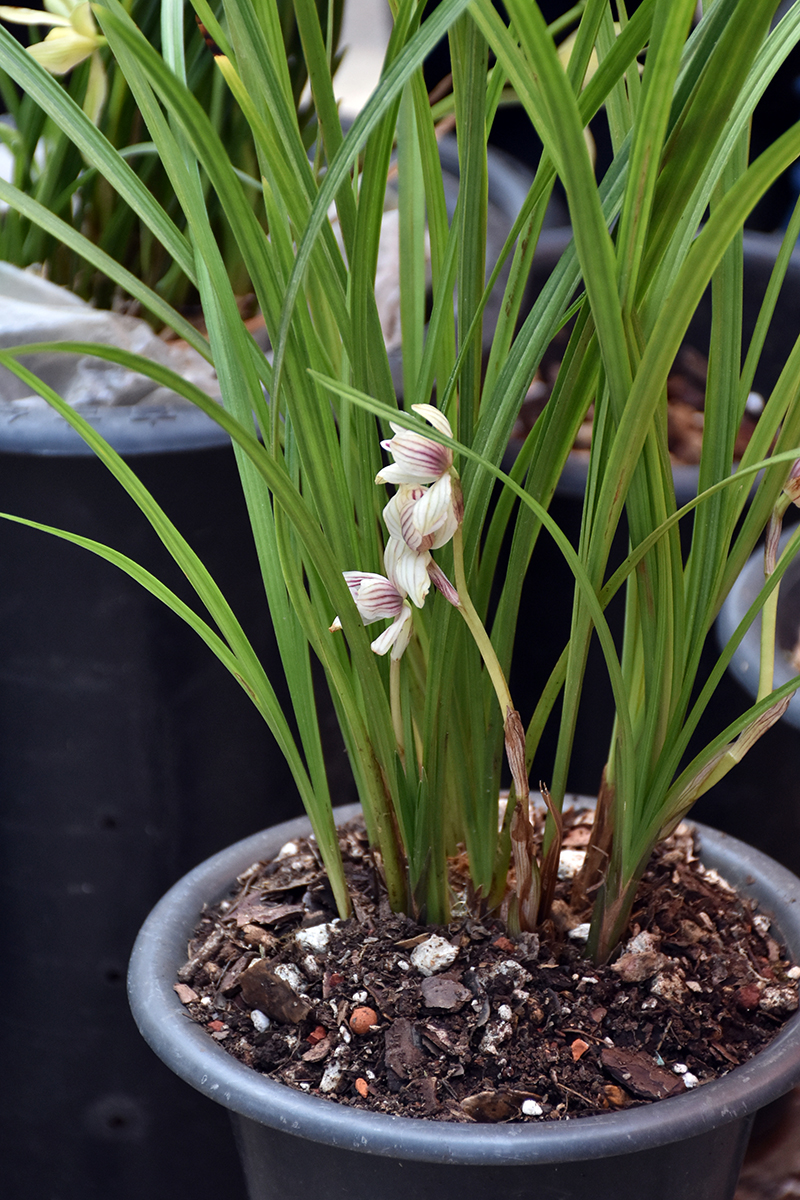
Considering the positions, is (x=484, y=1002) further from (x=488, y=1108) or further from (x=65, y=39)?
(x=65, y=39)

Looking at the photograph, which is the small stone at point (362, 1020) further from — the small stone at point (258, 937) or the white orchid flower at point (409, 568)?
the white orchid flower at point (409, 568)

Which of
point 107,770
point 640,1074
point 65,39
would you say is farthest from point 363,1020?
point 65,39

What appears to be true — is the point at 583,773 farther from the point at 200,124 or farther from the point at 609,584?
the point at 200,124

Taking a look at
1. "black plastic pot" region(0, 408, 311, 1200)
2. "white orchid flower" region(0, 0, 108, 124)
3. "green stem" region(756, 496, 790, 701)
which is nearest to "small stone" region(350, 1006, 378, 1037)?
"green stem" region(756, 496, 790, 701)

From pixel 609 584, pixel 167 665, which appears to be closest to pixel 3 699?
pixel 167 665

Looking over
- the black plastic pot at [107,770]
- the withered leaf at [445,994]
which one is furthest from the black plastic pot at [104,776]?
the withered leaf at [445,994]

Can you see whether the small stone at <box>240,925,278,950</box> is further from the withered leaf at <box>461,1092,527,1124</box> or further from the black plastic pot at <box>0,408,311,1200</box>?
the black plastic pot at <box>0,408,311,1200</box>

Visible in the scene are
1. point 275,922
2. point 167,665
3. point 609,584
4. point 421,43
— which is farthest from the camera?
point 167,665
